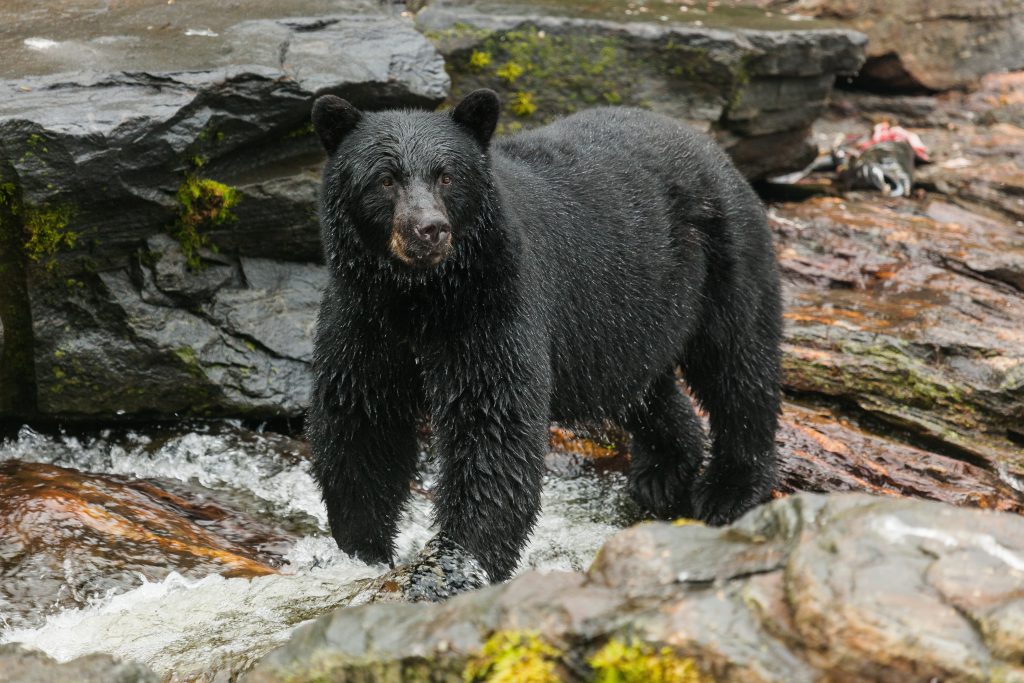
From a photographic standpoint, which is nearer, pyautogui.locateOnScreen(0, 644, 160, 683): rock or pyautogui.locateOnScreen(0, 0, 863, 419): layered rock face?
pyautogui.locateOnScreen(0, 644, 160, 683): rock

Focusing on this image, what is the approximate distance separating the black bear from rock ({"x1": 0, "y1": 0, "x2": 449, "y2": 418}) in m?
2.35

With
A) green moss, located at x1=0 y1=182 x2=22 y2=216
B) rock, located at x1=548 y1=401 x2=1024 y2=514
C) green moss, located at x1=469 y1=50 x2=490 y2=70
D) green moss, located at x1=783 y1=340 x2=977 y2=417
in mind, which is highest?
green moss, located at x1=469 y1=50 x2=490 y2=70

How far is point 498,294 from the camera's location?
18.6 ft

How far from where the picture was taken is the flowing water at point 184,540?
546 cm

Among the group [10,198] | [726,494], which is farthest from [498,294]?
[10,198]

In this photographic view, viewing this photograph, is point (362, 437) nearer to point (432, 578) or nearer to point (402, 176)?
point (432, 578)

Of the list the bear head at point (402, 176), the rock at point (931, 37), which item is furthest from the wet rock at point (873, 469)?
the rock at point (931, 37)

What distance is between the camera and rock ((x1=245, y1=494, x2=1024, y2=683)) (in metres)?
2.96

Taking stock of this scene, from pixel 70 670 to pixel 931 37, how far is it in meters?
15.1

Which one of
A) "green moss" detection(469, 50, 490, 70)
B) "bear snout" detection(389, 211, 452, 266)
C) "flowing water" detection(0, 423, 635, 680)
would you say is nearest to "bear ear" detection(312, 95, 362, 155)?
"bear snout" detection(389, 211, 452, 266)

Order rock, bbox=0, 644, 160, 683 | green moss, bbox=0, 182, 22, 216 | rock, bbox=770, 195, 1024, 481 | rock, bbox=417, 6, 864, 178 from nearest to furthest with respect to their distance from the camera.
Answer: rock, bbox=0, 644, 160, 683, green moss, bbox=0, 182, 22, 216, rock, bbox=770, 195, 1024, 481, rock, bbox=417, 6, 864, 178

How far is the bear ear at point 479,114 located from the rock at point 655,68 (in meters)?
4.84

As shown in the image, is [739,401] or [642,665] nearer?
[642,665]

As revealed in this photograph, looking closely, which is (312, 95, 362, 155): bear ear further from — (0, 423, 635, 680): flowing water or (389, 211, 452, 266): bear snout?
(0, 423, 635, 680): flowing water
